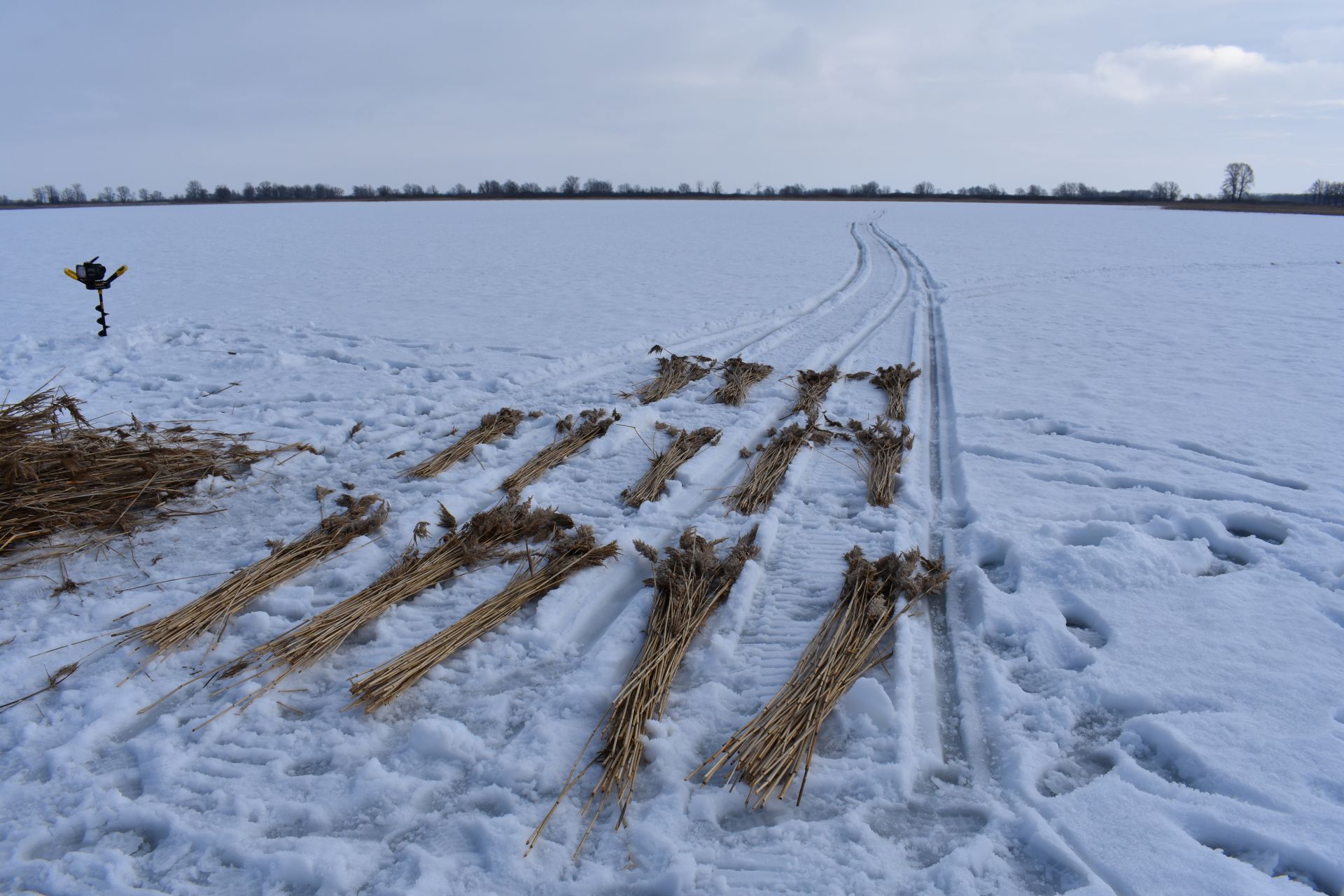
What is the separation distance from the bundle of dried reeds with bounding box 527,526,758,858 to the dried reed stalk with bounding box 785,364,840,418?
2.13 meters

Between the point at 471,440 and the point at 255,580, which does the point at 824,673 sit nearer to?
the point at 255,580

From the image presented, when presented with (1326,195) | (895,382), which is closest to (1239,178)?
(1326,195)

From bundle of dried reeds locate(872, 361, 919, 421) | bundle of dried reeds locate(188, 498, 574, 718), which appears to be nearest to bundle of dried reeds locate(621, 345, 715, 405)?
bundle of dried reeds locate(872, 361, 919, 421)

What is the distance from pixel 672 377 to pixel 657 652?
13.3ft

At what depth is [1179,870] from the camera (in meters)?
1.93

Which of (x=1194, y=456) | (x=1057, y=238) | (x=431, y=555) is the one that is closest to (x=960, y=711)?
(x=431, y=555)

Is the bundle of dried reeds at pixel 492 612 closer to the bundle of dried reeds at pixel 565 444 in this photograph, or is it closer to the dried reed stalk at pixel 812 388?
the bundle of dried reeds at pixel 565 444

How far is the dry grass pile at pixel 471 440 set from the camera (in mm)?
4520

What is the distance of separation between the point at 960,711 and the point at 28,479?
Answer: 4712 mm

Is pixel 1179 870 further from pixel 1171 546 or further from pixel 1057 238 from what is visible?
pixel 1057 238

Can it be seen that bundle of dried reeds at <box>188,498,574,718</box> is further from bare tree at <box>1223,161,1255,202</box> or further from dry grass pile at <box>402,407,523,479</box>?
bare tree at <box>1223,161,1255,202</box>

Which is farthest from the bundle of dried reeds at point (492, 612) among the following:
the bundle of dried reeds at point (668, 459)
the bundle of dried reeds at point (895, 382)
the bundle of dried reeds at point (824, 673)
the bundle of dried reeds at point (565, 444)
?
the bundle of dried reeds at point (895, 382)

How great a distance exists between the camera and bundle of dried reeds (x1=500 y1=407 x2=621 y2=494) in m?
4.42

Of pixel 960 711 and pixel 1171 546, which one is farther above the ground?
pixel 1171 546
